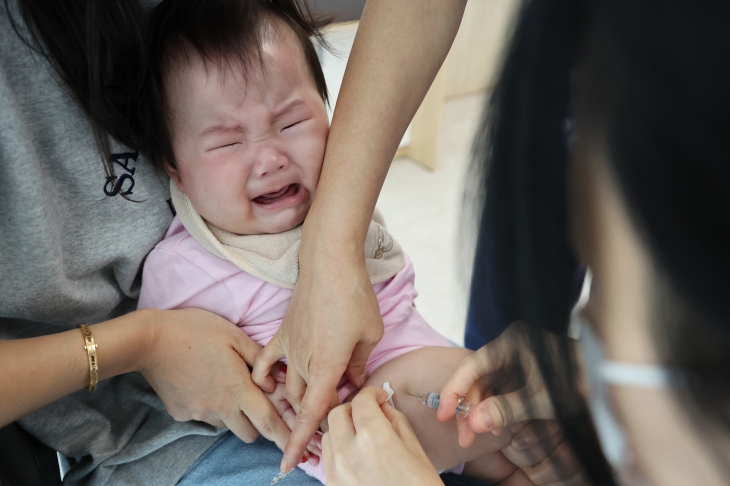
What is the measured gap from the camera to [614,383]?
0.46m

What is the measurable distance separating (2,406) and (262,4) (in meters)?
0.72

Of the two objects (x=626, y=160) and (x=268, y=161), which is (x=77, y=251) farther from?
(x=626, y=160)

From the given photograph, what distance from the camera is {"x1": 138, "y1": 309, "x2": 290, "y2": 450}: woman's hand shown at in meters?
0.87

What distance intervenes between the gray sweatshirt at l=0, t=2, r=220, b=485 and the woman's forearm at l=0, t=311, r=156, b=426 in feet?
0.09

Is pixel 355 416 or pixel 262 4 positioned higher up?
pixel 262 4

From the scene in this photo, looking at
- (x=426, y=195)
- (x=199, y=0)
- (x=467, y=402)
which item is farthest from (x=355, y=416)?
(x=426, y=195)

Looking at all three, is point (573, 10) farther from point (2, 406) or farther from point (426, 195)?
point (426, 195)

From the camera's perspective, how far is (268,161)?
3.02 ft

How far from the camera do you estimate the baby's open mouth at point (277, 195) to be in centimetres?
99

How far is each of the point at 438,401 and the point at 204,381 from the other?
1.22 feet

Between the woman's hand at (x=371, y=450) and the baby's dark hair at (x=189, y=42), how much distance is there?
1.76 feet

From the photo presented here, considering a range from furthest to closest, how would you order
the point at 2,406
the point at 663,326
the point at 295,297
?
the point at 295,297 → the point at 2,406 → the point at 663,326

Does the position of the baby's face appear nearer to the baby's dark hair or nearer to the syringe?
the baby's dark hair

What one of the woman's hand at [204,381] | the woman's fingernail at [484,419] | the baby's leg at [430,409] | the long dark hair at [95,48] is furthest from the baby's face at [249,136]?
the woman's fingernail at [484,419]
